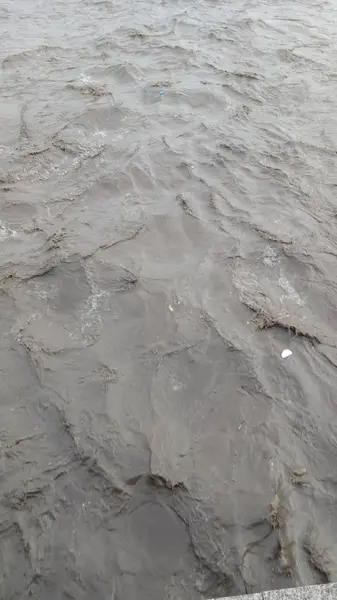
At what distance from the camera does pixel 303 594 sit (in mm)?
2395

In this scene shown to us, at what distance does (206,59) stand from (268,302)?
18.5ft

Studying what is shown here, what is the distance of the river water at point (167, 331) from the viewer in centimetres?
306

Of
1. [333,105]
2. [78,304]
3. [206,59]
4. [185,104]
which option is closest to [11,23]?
[206,59]

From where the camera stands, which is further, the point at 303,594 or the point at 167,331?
the point at 167,331

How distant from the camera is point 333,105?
6992mm

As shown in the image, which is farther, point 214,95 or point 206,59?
point 206,59

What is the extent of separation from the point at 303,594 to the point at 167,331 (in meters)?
2.27

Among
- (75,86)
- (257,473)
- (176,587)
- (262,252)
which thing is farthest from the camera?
(75,86)

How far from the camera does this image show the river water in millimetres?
3057

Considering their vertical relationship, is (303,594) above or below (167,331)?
above

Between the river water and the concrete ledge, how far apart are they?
507mm

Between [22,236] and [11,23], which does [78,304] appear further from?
[11,23]

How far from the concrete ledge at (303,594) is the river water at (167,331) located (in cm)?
51

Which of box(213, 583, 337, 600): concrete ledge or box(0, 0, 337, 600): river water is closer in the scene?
box(213, 583, 337, 600): concrete ledge
